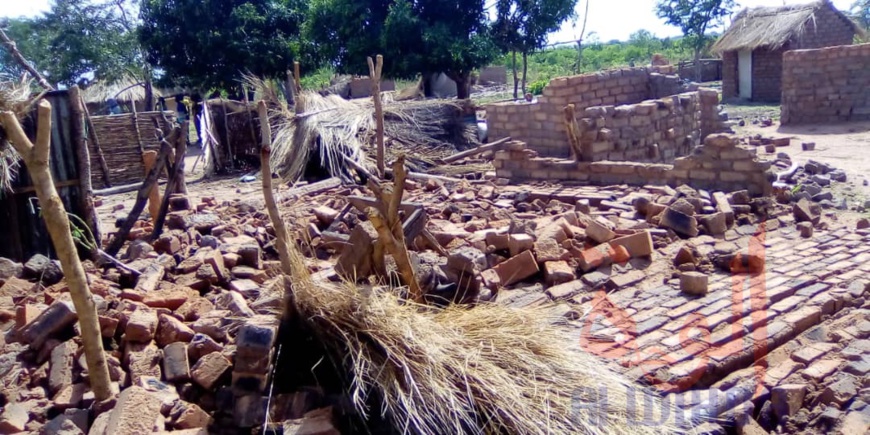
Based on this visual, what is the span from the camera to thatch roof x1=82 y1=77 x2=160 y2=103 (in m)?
21.5

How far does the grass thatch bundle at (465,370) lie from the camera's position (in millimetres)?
3053

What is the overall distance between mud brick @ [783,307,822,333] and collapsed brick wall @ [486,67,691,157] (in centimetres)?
629

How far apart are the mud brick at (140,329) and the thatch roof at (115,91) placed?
18.7 metres

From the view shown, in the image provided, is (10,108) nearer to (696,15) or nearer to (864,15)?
(696,15)

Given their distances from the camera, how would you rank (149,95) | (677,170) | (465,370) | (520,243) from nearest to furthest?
1. (465,370)
2. (520,243)
3. (677,170)
4. (149,95)

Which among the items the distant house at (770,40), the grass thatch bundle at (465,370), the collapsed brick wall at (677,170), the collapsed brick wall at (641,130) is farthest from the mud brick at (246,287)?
the distant house at (770,40)

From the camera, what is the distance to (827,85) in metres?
15.6

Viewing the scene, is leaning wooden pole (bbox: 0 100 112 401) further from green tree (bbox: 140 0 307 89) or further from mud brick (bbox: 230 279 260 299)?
green tree (bbox: 140 0 307 89)

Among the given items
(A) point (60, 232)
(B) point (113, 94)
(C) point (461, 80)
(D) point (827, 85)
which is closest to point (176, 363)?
(A) point (60, 232)

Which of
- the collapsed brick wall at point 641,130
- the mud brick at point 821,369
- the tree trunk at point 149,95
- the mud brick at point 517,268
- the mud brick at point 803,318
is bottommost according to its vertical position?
the mud brick at point 821,369

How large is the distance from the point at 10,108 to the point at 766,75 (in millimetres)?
20242

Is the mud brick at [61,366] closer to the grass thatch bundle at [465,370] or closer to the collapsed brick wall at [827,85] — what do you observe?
the grass thatch bundle at [465,370]

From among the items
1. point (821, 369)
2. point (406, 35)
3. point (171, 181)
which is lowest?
point (821, 369)

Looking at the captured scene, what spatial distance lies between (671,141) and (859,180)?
7.79ft
